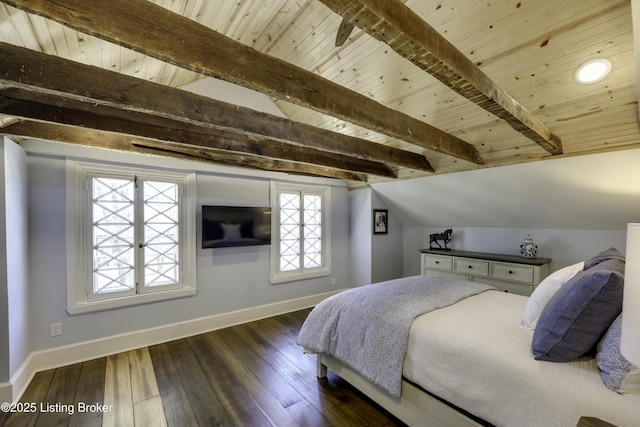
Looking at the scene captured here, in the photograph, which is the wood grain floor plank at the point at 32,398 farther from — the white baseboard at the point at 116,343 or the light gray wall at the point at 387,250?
the light gray wall at the point at 387,250

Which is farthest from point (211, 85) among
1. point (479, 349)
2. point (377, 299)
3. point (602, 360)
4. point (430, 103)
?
point (602, 360)

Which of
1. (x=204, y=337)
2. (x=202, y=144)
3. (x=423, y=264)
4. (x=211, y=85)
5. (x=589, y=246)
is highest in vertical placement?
(x=211, y=85)

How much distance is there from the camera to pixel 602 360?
3.68 ft

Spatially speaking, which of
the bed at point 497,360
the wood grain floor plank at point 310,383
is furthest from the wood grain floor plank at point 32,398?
the bed at point 497,360

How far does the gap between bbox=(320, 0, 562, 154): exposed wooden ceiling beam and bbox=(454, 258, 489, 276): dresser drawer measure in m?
2.43

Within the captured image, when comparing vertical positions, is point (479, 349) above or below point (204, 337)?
above

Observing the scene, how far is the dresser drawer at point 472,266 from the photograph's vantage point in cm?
357

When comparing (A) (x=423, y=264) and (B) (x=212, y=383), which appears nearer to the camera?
(B) (x=212, y=383)

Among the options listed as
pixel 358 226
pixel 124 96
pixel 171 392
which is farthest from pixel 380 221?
pixel 124 96

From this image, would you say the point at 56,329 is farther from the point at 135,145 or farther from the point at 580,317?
the point at 580,317

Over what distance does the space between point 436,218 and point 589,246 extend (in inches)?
69.7

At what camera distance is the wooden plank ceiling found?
109 centimetres

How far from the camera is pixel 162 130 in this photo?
7.03ft

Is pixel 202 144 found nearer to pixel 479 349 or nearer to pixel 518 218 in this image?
pixel 479 349
